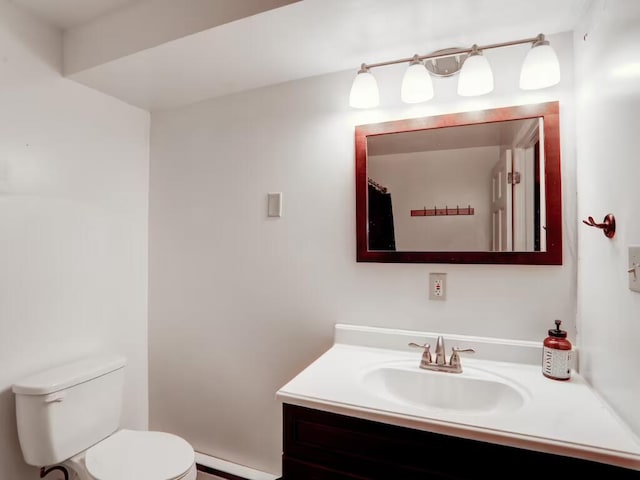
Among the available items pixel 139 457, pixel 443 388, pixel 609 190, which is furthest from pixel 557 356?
pixel 139 457

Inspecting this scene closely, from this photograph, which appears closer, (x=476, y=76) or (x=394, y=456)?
(x=394, y=456)

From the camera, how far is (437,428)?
966 mm

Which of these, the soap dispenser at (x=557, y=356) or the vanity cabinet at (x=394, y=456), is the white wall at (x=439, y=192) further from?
the vanity cabinet at (x=394, y=456)

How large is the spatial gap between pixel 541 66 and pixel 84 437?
233 centimetres

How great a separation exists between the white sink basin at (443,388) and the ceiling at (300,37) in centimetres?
126

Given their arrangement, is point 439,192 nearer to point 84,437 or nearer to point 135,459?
point 135,459

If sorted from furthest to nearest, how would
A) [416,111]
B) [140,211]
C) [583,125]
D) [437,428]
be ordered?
[140,211]
[416,111]
[583,125]
[437,428]

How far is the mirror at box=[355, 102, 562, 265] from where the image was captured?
1386 millimetres

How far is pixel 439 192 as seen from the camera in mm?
1518

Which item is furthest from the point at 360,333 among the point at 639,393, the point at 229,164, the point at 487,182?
the point at 229,164

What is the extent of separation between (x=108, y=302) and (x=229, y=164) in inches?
37.9

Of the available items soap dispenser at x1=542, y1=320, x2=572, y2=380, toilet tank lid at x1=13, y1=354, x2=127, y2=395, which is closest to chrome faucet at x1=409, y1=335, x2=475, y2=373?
soap dispenser at x1=542, y1=320, x2=572, y2=380

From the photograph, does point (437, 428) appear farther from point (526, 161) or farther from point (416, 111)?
point (416, 111)

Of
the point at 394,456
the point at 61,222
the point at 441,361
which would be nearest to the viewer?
the point at 394,456
